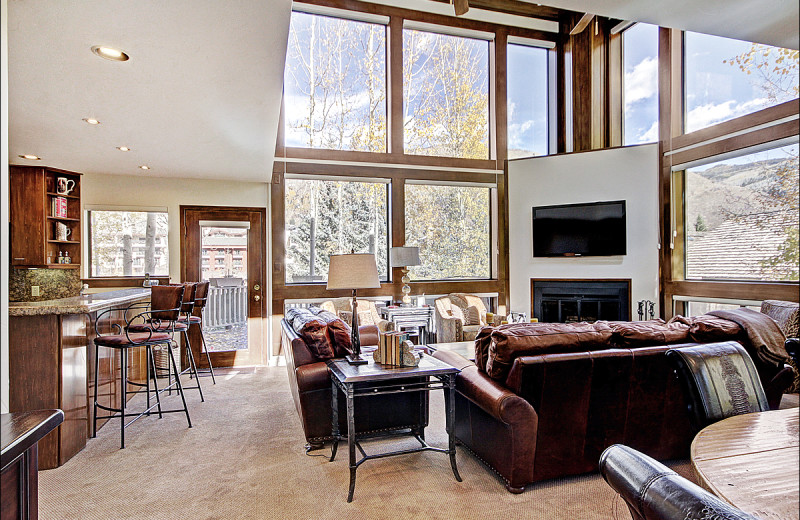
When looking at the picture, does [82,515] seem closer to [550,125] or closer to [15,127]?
[15,127]

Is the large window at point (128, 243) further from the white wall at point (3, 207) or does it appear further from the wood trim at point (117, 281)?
the white wall at point (3, 207)

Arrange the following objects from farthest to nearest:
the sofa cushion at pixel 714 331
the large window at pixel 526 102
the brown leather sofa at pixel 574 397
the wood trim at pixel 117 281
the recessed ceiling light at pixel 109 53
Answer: the large window at pixel 526 102 < the wood trim at pixel 117 281 < the sofa cushion at pixel 714 331 < the brown leather sofa at pixel 574 397 < the recessed ceiling light at pixel 109 53

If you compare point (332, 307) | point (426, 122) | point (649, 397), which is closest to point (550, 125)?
point (426, 122)

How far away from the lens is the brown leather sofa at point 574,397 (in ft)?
8.07

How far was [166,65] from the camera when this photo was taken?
2.43m

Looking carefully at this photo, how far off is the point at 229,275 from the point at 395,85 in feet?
12.0

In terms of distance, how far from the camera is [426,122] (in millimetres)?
7082

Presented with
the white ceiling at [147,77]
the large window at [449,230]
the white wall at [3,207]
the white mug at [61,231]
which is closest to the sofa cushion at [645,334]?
the white ceiling at [147,77]

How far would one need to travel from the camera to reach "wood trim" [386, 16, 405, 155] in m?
6.84

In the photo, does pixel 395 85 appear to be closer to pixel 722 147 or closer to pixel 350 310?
pixel 350 310

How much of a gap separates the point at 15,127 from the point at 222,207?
2.54 meters

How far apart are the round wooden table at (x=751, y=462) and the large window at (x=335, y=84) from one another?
19.5ft

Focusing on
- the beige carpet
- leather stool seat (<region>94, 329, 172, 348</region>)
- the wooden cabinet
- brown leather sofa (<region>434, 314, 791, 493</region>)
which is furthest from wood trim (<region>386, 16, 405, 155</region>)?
brown leather sofa (<region>434, 314, 791, 493</region>)

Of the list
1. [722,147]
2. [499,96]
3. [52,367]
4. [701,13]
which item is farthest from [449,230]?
[701,13]
